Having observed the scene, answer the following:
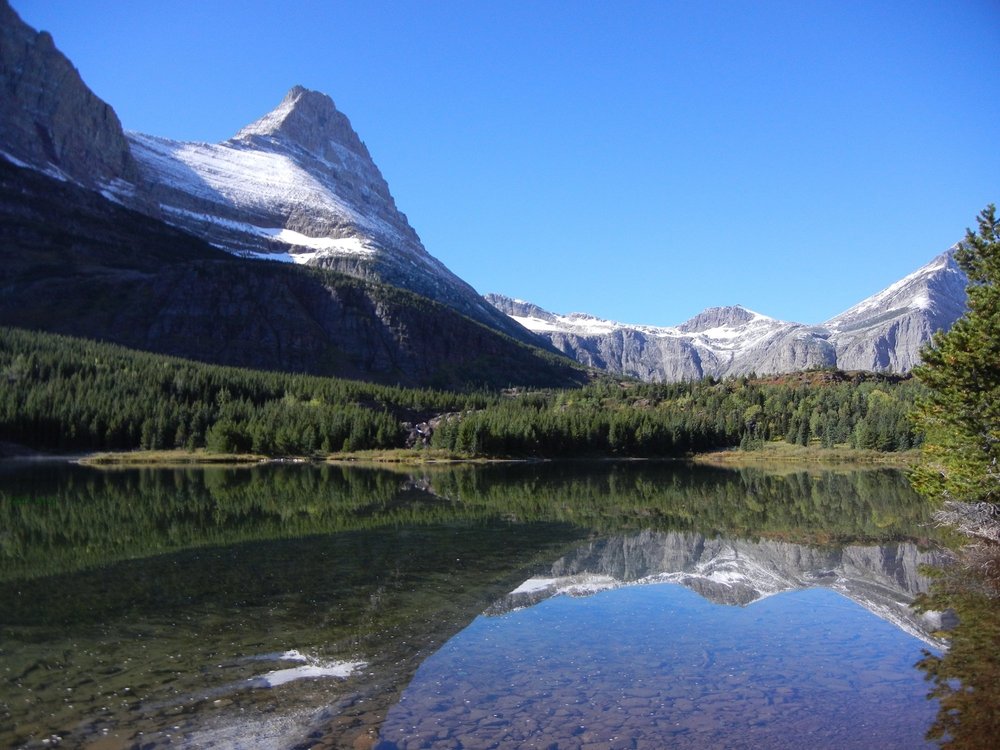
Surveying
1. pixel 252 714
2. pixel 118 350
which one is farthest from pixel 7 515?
pixel 118 350

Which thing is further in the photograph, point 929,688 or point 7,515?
point 7,515

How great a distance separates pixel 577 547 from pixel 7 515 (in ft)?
115

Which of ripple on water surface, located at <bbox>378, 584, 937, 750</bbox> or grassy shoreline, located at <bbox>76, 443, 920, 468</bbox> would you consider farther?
grassy shoreline, located at <bbox>76, 443, 920, 468</bbox>

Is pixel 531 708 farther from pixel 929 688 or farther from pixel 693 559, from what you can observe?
pixel 693 559

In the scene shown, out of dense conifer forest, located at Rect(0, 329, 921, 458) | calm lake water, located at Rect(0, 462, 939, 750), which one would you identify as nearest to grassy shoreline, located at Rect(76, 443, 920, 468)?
dense conifer forest, located at Rect(0, 329, 921, 458)

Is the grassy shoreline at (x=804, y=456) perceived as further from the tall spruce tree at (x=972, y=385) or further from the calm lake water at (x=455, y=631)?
the tall spruce tree at (x=972, y=385)

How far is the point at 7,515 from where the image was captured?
46.1 m

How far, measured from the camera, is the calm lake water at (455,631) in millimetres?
15000

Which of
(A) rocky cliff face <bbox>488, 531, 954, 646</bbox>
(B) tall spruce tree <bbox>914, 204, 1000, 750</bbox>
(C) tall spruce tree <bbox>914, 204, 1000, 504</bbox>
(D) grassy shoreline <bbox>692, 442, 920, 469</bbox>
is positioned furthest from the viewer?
(D) grassy shoreline <bbox>692, 442, 920, 469</bbox>

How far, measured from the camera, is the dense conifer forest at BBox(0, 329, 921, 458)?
4530 inches

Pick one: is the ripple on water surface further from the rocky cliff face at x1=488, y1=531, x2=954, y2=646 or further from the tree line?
the tree line

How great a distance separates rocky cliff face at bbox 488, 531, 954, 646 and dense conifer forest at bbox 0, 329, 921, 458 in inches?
2681

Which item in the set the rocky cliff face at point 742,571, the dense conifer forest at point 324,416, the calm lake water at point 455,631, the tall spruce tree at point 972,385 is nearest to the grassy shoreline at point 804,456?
the dense conifer forest at point 324,416

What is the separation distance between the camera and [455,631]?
21766 millimetres
